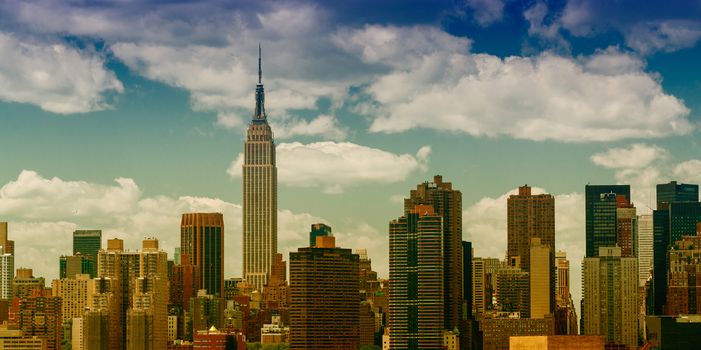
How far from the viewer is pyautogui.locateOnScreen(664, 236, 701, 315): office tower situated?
Result: 46.5 m

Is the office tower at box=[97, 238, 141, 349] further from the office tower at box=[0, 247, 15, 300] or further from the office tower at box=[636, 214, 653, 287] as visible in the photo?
the office tower at box=[636, 214, 653, 287]

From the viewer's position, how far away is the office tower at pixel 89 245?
4933 cm

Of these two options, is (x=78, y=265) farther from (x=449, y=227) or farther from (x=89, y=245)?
(x=449, y=227)

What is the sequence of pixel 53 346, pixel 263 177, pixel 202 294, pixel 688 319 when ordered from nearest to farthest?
pixel 688 319
pixel 53 346
pixel 202 294
pixel 263 177

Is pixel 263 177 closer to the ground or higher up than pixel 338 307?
higher up

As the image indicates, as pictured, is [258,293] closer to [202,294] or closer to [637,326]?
[202,294]

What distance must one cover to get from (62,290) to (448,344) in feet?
41.3

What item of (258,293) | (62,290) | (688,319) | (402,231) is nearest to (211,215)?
(258,293)

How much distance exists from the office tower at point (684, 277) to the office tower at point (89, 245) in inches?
667

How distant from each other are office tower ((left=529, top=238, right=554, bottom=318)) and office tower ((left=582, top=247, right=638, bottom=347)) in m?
1.17

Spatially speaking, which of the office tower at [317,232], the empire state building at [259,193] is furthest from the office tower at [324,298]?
the empire state building at [259,193]

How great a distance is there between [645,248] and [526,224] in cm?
391

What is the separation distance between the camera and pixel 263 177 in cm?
8231

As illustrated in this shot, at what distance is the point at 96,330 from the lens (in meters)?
46.6
